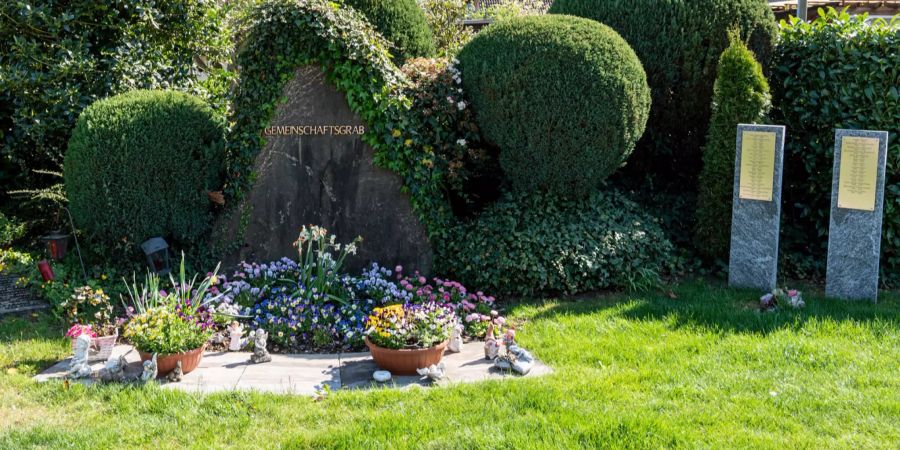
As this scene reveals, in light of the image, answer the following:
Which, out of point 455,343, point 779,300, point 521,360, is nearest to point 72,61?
point 455,343

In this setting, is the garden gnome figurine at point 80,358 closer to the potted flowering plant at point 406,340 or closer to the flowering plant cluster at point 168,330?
the flowering plant cluster at point 168,330

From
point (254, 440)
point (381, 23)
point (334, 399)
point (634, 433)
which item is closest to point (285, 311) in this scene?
point (334, 399)

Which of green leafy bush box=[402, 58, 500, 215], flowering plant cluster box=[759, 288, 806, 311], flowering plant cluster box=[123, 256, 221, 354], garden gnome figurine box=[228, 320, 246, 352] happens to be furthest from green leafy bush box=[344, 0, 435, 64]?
flowering plant cluster box=[759, 288, 806, 311]

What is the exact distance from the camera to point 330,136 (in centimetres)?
684

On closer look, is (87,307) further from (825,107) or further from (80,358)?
(825,107)

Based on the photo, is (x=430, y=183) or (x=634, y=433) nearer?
(x=634, y=433)

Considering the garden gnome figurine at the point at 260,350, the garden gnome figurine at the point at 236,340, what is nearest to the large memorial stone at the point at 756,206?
the garden gnome figurine at the point at 260,350

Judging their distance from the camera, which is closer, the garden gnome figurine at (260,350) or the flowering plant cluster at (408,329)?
the flowering plant cluster at (408,329)

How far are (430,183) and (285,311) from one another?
172 cm

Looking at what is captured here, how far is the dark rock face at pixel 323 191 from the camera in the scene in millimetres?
6824

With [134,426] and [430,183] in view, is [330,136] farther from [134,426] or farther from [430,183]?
[134,426]

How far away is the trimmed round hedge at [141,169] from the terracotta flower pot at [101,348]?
5.00 ft

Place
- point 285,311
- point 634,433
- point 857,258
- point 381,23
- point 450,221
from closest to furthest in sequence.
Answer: point 634,433
point 285,311
point 857,258
point 450,221
point 381,23

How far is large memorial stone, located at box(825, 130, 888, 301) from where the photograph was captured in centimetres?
636
